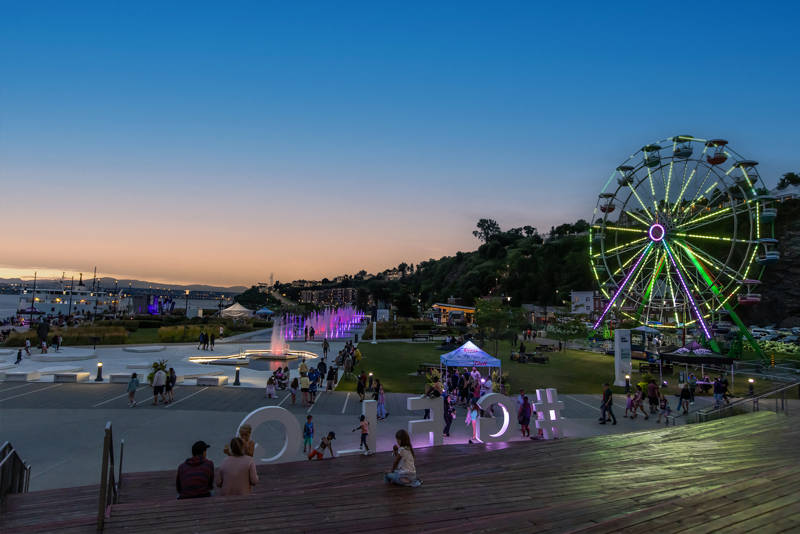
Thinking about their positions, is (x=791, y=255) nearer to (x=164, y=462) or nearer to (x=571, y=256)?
(x=571, y=256)

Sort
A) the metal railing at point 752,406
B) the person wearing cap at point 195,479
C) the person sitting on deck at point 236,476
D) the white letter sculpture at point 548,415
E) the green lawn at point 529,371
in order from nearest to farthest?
the person wearing cap at point 195,479 → the person sitting on deck at point 236,476 → the white letter sculpture at point 548,415 → the metal railing at point 752,406 → the green lawn at point 529,371

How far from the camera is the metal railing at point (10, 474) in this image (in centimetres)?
644

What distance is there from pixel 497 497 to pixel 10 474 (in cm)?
715

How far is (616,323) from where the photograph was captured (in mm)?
54938

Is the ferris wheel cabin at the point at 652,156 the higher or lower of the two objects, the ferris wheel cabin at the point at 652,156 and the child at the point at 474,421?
the higher

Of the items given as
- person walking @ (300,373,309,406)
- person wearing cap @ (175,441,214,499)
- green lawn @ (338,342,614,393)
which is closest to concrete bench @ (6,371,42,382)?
person walking @ (300,373,309,406)

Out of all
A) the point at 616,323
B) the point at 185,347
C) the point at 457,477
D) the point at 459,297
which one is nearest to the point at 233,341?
the point at 185,347

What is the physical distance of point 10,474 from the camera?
22.6 feet

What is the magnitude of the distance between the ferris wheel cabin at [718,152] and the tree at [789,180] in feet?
311

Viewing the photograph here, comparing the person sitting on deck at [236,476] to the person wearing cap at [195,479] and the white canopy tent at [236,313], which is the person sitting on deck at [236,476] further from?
the white canopy tent at [236,313]

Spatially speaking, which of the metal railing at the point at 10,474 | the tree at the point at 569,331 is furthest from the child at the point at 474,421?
the tree at the point at 569,331

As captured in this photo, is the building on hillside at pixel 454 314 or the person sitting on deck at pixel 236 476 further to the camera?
the building on hillside at pixel 454 314

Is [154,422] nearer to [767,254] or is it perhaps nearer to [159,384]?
[159,384]

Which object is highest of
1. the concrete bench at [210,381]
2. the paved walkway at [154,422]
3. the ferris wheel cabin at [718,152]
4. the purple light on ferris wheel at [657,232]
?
the ferris wheel cabin at [718,152]
